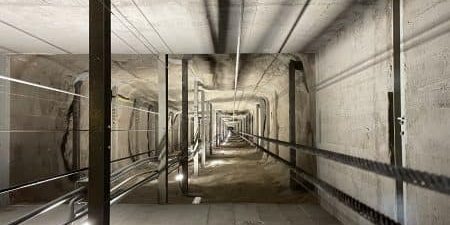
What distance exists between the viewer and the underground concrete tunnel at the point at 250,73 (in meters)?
2.85

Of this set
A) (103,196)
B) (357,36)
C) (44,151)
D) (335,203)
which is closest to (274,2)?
(357,36)

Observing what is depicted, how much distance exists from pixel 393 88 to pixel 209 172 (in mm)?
8691

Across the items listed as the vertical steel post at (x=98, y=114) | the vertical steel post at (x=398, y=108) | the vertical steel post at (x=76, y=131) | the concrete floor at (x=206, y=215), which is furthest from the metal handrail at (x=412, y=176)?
the vertical steel post at (x=76, y=131)

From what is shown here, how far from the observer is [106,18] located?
318 cm

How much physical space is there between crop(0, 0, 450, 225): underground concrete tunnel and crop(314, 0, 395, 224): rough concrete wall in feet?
0.06

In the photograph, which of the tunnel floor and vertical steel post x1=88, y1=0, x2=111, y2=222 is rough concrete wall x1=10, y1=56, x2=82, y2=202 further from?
vertical steel post x1=88, y1=0, x2=111, y2=222

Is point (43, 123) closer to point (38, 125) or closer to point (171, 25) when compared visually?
point (38, 125)

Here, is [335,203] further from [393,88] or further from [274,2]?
[274,2]

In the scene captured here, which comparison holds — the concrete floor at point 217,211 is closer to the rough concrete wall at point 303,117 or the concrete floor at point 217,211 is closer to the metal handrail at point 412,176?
the rough concrete wall at point 303,117

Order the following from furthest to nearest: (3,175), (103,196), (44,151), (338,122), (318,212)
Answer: (44,151), (3,175), (318,212), (338,122), (103,196)

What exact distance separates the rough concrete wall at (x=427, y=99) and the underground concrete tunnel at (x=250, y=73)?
0.01 meters

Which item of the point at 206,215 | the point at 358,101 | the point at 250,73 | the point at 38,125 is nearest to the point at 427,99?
the point at 358,101

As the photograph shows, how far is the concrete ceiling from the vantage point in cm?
389

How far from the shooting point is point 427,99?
9.17 feet
